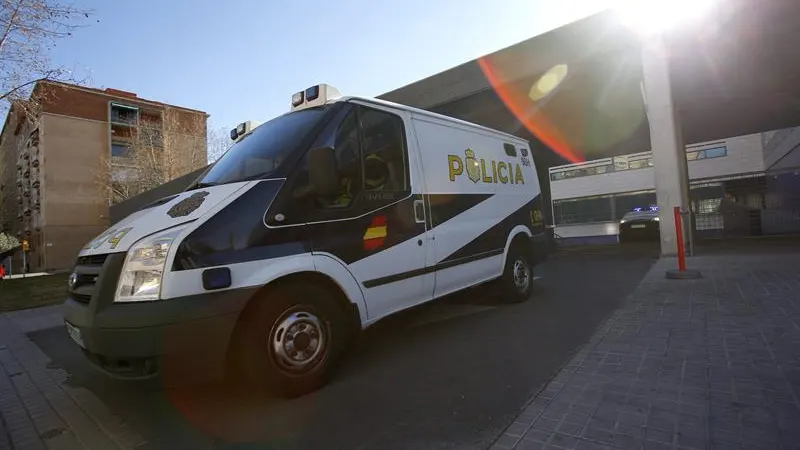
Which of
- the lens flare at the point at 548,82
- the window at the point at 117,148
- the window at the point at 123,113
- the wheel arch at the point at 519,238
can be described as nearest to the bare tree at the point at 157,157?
the window at the point at 117,148

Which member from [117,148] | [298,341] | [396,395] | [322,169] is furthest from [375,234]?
[117,148]

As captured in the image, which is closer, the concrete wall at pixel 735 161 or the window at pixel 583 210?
the concrete wall at pixel 735 161

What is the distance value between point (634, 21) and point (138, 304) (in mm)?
11164

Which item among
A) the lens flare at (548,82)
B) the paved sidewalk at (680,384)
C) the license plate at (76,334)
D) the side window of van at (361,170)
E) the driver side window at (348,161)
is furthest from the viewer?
the lens flare at (548,82)

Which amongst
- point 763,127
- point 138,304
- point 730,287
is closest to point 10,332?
point 138,304

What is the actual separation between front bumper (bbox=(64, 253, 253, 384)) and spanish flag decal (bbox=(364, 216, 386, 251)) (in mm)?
1154

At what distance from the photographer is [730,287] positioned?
627cm

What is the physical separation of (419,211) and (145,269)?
246 cm

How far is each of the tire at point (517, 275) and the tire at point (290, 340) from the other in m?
3.21

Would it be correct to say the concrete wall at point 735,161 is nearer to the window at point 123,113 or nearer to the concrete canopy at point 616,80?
the concrete canopy at point 616,80

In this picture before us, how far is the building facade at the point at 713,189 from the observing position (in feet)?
62.4

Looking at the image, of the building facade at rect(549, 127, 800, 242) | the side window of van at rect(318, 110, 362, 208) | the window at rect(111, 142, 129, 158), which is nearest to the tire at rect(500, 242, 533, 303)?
the side window of van at rect(318, 110, 362, 208)

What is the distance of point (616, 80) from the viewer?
12.0 meters

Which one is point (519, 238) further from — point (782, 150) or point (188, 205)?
point (782, 150)
